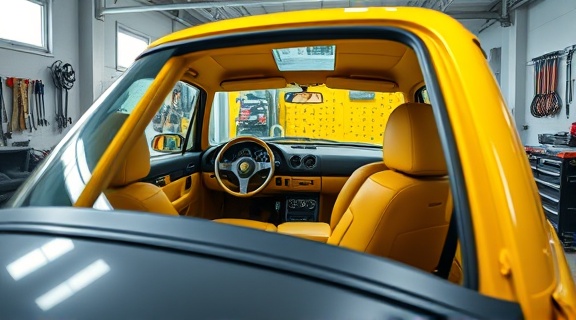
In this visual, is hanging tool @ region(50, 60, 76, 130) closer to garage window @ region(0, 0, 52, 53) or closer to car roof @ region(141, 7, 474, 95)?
garage window @ region(0, 0, 52, 53)

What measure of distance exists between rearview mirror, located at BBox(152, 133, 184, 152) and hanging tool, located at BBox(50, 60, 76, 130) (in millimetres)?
3530

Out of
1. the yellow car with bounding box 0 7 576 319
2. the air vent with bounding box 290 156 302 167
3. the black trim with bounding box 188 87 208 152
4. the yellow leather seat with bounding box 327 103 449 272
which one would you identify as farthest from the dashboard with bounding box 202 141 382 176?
the yellow leather seat with bounding box 327 103 449 272

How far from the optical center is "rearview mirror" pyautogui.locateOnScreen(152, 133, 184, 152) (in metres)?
3.04

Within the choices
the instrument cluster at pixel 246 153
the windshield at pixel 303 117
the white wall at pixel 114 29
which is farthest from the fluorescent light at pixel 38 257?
the white wall at pixel 114 29

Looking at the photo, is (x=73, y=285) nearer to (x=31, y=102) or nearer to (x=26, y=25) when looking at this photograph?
(x=31, y=102)

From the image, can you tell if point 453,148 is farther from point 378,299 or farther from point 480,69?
point 378,299

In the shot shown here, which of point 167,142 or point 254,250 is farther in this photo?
point 167,142

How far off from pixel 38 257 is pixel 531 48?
30.8 ft

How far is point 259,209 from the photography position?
3.58 m

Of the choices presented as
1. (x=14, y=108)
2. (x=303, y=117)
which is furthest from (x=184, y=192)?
(x=14, y=108)

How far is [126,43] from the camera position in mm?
7637

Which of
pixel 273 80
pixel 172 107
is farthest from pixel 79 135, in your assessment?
pixel 172 107

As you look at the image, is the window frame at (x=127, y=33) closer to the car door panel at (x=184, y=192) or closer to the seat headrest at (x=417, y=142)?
the car door panel at (x=184, y=192)

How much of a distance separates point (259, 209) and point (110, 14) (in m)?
5.13
